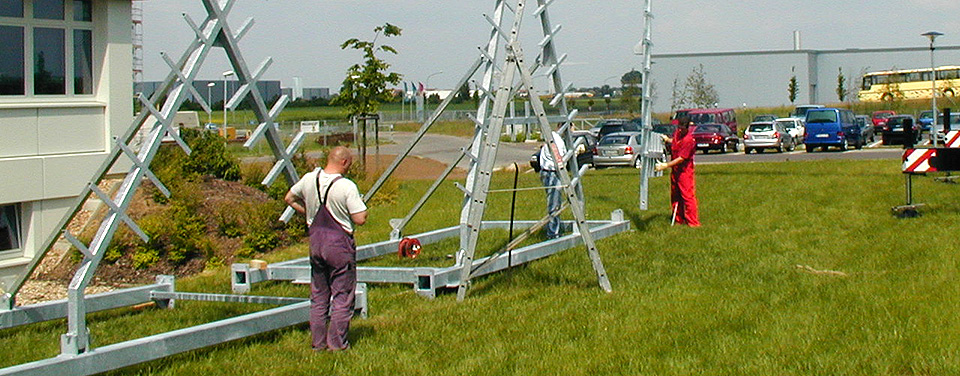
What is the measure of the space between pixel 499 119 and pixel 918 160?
762 centimetres

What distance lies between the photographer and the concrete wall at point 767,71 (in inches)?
3922

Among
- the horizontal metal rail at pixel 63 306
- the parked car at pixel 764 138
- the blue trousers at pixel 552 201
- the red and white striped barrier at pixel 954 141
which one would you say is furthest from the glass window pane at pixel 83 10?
the parked car at pixel 764 138

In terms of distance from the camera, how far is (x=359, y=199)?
803cm

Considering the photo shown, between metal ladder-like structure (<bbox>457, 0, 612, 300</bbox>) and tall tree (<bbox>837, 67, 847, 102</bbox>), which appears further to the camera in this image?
tall tree (<bbox>837, 67, 847, 102</bbox>)

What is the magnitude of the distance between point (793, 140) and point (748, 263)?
4263 cm

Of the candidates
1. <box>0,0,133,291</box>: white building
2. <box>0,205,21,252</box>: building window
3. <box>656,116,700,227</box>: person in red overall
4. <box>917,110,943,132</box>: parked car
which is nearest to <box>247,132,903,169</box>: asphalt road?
<box>917,110,943,132</box>: parked car

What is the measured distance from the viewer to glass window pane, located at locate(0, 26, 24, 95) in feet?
52.5

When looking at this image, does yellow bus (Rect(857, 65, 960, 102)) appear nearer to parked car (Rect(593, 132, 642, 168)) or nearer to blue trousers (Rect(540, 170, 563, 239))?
parked car (Rect(593, 132, 642, 168))

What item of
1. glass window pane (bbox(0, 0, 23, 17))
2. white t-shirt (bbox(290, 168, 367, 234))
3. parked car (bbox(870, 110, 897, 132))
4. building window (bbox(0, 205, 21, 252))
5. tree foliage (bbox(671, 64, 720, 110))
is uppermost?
tree foliage (bbox(671, 64, 720, 110))

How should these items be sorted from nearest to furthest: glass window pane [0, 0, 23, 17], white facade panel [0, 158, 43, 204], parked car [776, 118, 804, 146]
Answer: white facade panel [0, 158, 43, 204]
glass window pane [0, 0, 23, 17]
parked car [776, 118, 804, 146]

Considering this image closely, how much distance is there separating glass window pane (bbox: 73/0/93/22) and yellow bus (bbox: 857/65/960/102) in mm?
73906

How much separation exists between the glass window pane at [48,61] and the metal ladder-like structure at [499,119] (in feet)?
20.5

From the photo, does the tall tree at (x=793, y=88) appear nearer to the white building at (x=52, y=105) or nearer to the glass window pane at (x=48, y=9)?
the white building at (x=52, y=105)

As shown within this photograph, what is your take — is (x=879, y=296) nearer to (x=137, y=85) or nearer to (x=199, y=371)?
(x=199, y=371)
